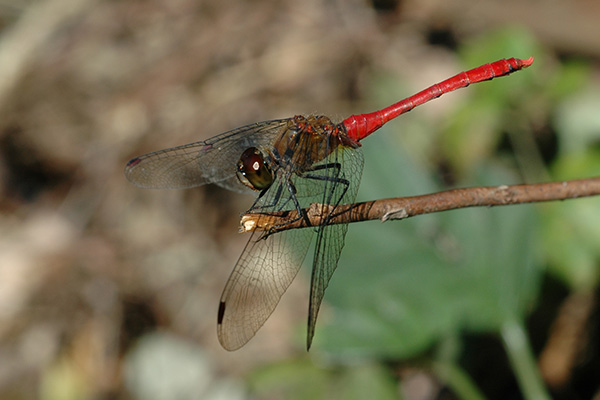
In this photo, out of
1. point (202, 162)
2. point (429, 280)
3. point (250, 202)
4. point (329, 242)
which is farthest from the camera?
point (250, 202)

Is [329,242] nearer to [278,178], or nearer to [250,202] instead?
[278,178]

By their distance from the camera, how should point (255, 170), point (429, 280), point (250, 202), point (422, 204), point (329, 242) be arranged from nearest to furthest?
point (422, 204)
point (329, 242)
point (255, 170)
point (429, 280)
point (250, 202)

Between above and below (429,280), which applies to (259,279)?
above

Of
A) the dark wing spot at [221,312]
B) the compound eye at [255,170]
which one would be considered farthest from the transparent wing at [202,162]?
the dark wing spot at [221,312]

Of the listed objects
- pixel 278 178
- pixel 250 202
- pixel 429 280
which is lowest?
pixel 429 280

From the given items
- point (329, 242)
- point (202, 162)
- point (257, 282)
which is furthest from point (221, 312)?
point (202, 162)

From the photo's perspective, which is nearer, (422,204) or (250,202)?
(422,204)

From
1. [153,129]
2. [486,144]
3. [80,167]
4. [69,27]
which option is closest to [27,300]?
[80,167]
